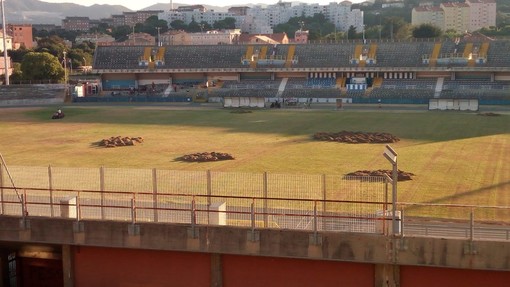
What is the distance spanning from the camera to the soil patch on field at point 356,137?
1901 inches

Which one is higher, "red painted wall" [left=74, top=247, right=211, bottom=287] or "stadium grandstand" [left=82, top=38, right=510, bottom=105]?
"stadium grandstand" [left=82, top=38, right=510, bottom=105]

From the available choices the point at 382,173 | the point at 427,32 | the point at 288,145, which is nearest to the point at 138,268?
the point at 382,173

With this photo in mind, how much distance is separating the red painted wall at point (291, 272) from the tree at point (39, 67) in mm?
92219

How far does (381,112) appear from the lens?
72.6 metres

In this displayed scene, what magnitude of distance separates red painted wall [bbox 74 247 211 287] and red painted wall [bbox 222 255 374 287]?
2.61 feet

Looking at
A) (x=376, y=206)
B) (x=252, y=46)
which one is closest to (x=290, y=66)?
(x=252, y=46)

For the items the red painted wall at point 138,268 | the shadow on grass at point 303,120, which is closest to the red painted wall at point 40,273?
the red painted wall at point 138,268

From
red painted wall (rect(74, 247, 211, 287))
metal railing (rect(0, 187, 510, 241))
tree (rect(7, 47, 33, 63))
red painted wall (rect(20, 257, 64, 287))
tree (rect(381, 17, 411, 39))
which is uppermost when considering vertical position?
tree (rect(381, 17, 411, 39))

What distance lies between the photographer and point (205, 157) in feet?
133

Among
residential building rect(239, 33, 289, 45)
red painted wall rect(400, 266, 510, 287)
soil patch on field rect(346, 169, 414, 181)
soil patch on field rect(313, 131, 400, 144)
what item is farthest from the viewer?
residential building rect(239, 33, 289, 45)

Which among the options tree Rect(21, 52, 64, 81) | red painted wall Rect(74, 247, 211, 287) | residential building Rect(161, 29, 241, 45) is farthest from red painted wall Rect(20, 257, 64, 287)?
residential building Rect(161, 29, 241, 45)

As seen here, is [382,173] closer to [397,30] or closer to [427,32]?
[427,32]

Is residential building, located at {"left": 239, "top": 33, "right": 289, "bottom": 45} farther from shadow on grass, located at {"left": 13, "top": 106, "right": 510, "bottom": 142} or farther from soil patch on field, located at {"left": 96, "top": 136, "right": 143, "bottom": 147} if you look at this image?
soil patch on field, located at {"left": 96, "top": 136, "right": 143, "bottom": 147}

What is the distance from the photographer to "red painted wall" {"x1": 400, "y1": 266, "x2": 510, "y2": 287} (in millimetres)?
17578
